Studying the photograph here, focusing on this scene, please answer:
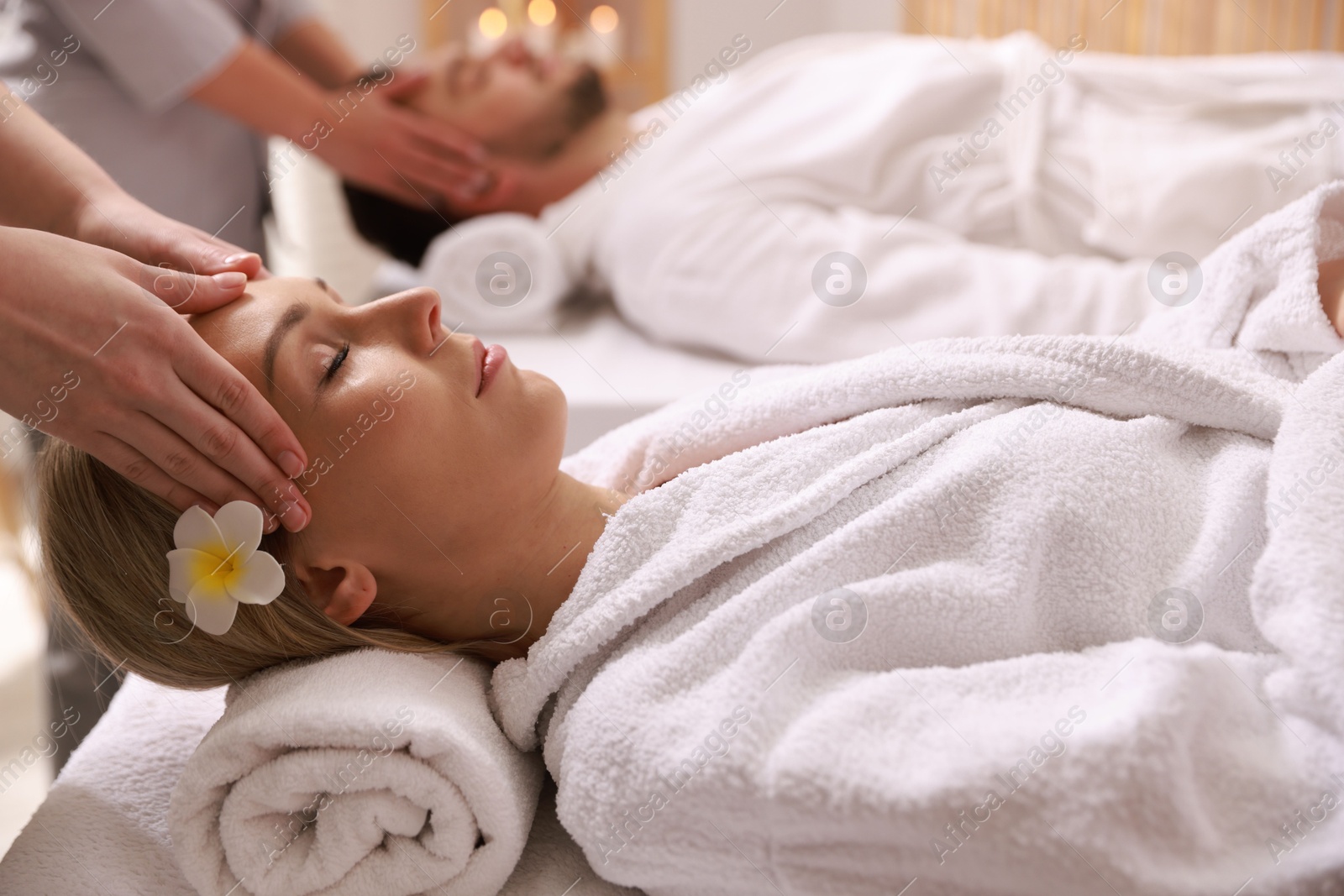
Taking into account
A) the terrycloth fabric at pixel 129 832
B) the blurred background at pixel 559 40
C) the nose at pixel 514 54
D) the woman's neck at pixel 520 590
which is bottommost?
the blurred background at pixel 559 40

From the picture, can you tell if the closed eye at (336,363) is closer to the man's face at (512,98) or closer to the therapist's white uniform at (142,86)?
the therapist's white uniform at (142,86)

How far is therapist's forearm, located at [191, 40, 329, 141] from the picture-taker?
1.56 m

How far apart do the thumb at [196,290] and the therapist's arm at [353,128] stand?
35.3 inches

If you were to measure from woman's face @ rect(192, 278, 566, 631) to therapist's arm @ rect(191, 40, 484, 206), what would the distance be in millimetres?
873

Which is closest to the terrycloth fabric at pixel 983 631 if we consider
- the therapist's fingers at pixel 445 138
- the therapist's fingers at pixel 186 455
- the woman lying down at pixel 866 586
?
the woman lying down at pixel 866 586

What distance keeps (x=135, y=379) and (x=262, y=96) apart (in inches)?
42.5

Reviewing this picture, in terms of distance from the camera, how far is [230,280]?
83cm

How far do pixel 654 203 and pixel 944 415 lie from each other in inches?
39.6

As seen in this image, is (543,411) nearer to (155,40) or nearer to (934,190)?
(155,40)

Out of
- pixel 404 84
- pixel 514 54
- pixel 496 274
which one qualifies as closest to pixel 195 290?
pixel 496 274

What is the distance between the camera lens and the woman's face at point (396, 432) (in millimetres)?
796

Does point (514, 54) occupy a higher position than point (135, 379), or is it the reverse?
point (135, 379)

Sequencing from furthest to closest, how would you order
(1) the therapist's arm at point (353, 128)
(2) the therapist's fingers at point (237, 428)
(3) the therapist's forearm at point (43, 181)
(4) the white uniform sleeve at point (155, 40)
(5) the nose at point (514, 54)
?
(5) the nose at point (514, 54)
(1) the therapist's arm at point (353, 128)
(4) the white uniform sleeve at point (155, 40)
(3) the therapist's forearm at point (43, 181)
(2) the therapist's fingers at point (237, 428)

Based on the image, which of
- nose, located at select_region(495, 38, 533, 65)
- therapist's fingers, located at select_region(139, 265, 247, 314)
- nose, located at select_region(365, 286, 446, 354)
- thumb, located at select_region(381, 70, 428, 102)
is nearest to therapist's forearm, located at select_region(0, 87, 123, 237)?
therapist's fingers, located at select_region(139, 265, 247, 314)
